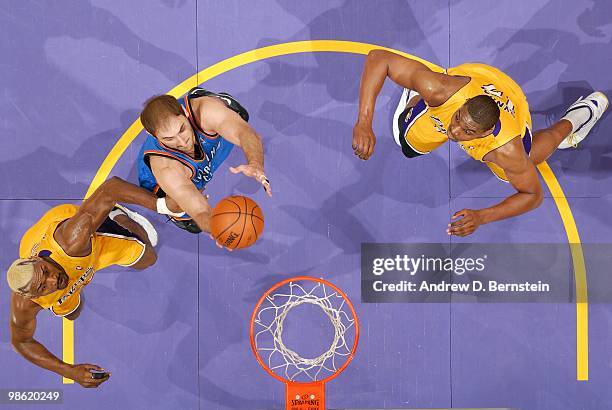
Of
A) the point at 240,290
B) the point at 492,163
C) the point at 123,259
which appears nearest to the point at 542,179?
the point at 492,163

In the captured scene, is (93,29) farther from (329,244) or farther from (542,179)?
(542,179)

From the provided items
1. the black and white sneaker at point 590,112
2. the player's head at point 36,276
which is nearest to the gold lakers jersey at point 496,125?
the black and white sneaker at point 590,112

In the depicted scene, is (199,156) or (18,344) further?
(18,344)

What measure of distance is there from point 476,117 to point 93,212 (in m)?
2.90

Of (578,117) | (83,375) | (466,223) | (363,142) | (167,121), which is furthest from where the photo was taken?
(578,117)

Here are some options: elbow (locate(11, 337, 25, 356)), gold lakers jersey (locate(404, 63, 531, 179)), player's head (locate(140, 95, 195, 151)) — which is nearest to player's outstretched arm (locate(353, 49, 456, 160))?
gold lakers jersey (locate(404, 63, 531, 179))

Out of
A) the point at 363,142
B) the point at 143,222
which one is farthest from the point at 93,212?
the point at 363,142

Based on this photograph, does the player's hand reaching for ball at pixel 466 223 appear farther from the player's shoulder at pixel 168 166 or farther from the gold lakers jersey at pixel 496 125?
the player's shoulder at pixel 168 166

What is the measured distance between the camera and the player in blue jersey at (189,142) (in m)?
4.17

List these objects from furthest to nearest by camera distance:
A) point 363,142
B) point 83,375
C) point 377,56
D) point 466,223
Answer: point 83,375 → point 377,56 → point 466,223 → point 363,142

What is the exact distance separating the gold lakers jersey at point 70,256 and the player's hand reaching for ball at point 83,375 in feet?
1.63

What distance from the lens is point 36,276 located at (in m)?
4.41

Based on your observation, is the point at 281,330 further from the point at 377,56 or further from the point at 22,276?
the point at 377,56

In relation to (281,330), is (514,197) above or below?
above
